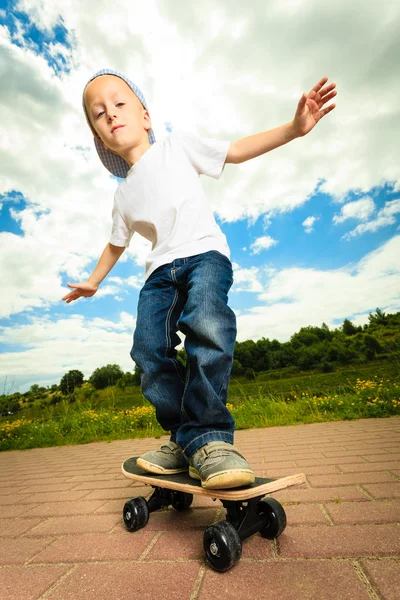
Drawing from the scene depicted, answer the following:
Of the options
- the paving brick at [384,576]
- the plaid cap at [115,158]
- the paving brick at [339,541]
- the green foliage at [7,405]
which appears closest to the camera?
the paving brick at [384,576]

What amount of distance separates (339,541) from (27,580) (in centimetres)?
100

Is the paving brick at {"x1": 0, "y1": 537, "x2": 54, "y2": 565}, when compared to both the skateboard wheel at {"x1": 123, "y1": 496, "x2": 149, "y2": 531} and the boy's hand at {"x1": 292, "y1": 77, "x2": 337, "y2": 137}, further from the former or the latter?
the boy's hand at {"x1": 292, "y1": 77, "x2": 337, "y2": 137}

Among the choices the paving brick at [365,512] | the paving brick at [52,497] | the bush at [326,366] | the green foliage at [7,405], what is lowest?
the paving brick at [365,512]

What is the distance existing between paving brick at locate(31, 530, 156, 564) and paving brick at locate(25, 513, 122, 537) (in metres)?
0.07

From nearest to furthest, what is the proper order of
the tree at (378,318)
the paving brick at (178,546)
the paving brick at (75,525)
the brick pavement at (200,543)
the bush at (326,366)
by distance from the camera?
the brick pavement at (200,543), the paving brick at (178,546), the paving brick at (75,525), the tree at (378,318), the bush at (326,366)

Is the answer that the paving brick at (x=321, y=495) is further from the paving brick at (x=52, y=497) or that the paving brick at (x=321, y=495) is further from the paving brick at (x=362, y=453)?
the paving brick at (x=52, y=497)

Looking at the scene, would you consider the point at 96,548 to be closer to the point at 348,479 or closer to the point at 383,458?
the point at 348,479

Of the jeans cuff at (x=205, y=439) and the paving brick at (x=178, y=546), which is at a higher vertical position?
the jeans cuff at (x=205, y=439)

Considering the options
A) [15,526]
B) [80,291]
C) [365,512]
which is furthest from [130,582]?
[80,291]

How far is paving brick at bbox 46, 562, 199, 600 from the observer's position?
1017 mm

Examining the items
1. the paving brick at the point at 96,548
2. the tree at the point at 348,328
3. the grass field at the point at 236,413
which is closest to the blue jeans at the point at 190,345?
the paving brick at the point at 96,548

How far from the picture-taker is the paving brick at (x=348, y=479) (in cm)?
182

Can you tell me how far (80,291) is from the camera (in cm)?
246

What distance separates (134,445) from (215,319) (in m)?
3.25
